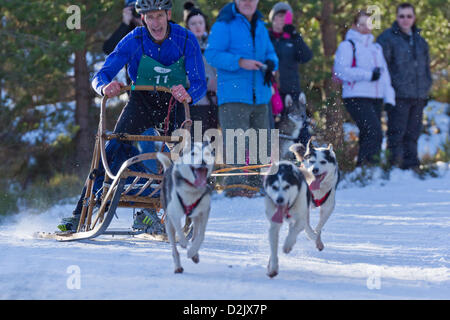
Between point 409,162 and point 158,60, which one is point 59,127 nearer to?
point 409,162

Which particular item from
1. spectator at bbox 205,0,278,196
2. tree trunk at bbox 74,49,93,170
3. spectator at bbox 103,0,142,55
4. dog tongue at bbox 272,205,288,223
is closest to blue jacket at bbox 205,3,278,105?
spectator at bbox 205,0,278,196

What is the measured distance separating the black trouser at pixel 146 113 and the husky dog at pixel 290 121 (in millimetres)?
3993

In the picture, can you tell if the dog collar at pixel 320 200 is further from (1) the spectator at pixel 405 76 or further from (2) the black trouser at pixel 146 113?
(1) the spectator at pixel 405 76

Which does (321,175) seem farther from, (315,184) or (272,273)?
(272,273)

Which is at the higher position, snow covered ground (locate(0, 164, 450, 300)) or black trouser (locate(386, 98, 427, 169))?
black trouser (locate(386, 98, 427, 169))

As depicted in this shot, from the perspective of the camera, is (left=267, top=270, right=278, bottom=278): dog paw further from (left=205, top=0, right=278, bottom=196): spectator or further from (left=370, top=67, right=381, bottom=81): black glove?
(left=370, top=67, right=381, bottom=81): black glove

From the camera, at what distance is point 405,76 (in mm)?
10508

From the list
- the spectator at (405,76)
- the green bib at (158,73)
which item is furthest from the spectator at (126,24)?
the spectator at (405,76)

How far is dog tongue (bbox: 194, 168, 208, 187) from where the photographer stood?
4.34 meters

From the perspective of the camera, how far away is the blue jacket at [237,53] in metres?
8.49

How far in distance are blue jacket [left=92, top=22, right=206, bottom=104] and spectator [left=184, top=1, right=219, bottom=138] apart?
3209 mm

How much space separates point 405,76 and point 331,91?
67.2 inches

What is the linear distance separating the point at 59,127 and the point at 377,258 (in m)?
8.84

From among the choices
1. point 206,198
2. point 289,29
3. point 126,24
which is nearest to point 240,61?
point 126,24
